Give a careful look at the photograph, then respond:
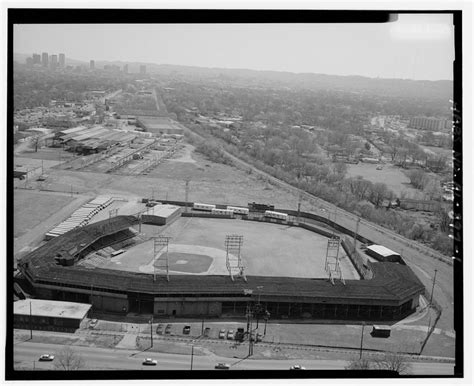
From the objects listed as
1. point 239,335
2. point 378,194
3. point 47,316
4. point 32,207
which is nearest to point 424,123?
point 378,194

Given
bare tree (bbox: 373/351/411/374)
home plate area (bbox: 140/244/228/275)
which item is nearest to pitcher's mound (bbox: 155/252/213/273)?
home plate area (bbox: 140/244/228/275)

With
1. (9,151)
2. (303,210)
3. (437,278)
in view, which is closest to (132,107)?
(303,210)

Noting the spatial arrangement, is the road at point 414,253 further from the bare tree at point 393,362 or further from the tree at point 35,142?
the tree at point 35,142

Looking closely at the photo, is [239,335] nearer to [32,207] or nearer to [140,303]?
[140,303]

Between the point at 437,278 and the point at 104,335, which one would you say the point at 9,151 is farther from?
the point at 437,278

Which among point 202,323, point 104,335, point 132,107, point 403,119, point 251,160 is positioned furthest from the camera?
point 132,107

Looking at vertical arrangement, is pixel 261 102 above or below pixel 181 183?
above

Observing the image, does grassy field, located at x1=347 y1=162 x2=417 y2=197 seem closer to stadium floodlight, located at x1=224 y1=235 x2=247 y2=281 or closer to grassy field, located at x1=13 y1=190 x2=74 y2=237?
stadium floodlight, located at x1=224 y1=235 x2=247 y2=281
